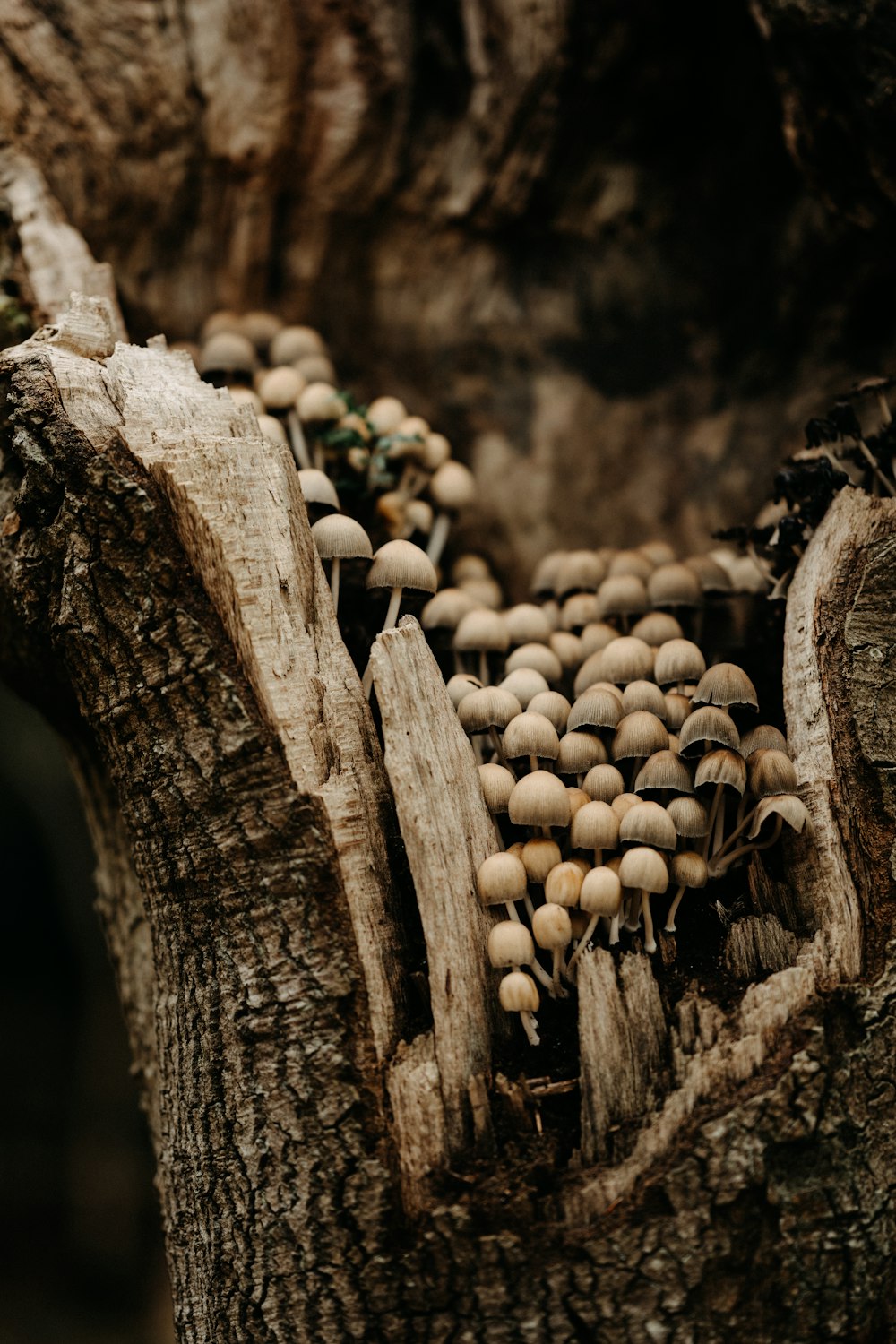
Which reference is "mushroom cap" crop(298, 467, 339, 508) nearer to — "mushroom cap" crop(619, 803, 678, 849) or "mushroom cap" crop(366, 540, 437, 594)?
"mushroom cap" crop(366, 540, 437, 594)

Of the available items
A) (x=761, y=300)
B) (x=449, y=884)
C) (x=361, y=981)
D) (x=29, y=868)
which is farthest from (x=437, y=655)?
(x=29, y=868)

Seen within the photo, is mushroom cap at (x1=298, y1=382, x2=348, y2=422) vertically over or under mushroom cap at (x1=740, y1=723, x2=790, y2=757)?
over

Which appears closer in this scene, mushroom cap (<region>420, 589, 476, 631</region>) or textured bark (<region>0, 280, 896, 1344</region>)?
textured bark (<region>0, 280, 896, 1344</region>)

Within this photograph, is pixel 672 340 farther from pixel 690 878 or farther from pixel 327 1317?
pixel 327 1317

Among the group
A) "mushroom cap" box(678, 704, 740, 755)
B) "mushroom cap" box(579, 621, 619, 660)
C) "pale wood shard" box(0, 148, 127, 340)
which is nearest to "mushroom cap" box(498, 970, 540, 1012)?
"mushroom cap" box(678, 704, 740, 755)

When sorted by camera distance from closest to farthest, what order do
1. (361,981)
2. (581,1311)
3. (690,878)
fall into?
(581,1311) < (361,981) < (690,878)

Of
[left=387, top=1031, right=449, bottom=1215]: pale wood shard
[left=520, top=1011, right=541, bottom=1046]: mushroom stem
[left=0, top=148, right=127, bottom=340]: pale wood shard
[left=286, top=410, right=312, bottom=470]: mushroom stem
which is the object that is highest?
[left=0, top=148, right=127, bottom=340]: pale wood shard

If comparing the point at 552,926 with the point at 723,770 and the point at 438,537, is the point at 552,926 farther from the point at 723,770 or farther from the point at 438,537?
the point at 438,537
